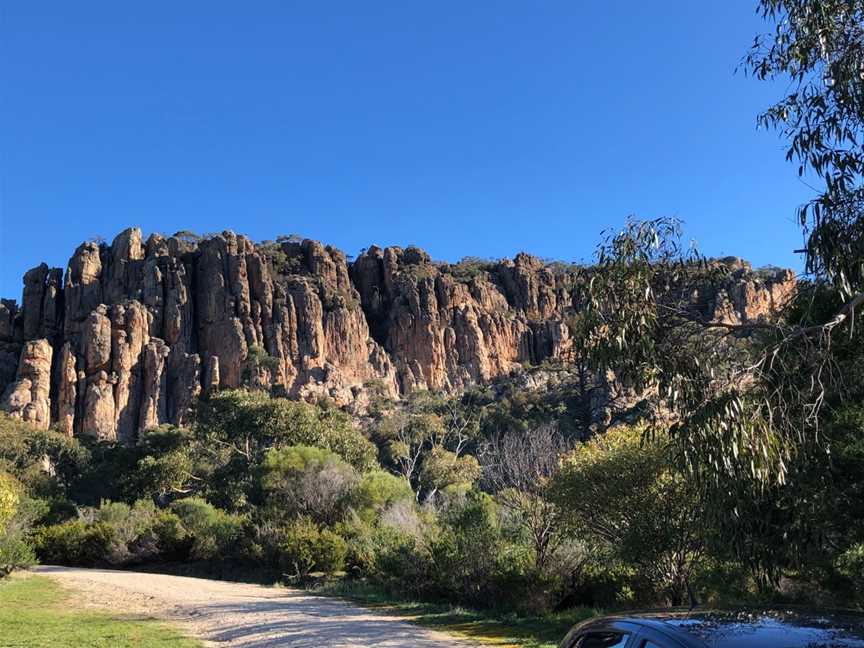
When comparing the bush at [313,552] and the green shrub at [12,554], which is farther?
the bush at [313,552]

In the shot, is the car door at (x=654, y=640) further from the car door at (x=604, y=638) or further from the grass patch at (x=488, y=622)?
the grass patch at (x=488, y=622)

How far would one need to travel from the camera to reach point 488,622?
1390cm

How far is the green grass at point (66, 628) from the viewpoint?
11023 mm

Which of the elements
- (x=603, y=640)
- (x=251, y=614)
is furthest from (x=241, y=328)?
(x=603, y=640)

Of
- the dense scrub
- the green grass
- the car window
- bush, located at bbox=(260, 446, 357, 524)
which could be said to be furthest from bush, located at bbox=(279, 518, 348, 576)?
the car window

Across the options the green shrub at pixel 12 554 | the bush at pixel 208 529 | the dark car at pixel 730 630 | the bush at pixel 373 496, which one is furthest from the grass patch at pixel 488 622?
the bush at pixel 208 529

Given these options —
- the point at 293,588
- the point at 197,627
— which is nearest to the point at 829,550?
the point at 197,627

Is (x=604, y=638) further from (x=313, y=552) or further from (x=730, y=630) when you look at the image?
(x=313, y=552)

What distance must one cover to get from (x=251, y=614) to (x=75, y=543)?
22.0m

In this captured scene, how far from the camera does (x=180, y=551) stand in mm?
31797

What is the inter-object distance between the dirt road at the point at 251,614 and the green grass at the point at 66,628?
64 centimetres

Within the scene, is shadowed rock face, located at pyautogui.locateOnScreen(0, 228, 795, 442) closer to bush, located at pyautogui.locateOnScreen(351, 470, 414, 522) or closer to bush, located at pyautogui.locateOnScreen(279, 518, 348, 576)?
bush, located at pyautogui.locateOnScreen(351, 470, 414, 522)

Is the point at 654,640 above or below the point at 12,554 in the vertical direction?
above

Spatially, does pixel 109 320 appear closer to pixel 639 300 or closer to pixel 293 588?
pixel 293 588
